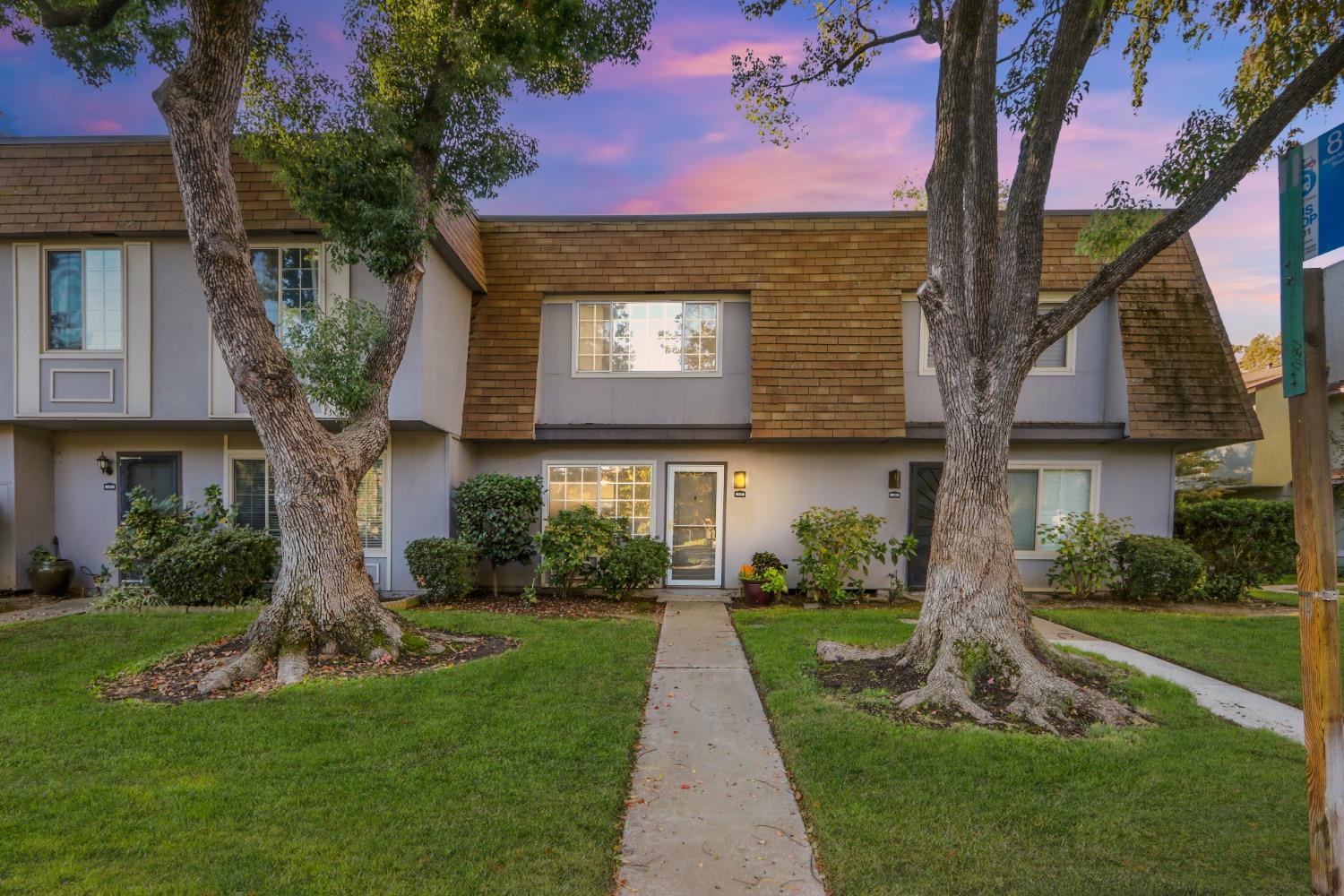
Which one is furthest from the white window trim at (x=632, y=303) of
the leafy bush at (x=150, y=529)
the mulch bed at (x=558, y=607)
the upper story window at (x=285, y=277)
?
the leafy bush at (x=150, y=529)

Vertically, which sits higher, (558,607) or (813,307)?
(813,307)

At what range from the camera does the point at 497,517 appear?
30.8 feet

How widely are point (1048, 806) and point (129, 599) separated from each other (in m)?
10.2

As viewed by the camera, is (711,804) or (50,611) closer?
(711,804)

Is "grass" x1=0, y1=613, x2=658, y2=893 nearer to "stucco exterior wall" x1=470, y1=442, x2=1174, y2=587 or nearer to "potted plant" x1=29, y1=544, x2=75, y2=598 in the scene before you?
"potted plant" x1=29, y1=544, x2=75, y2=598

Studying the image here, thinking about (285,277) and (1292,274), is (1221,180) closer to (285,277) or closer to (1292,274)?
(1292,274)

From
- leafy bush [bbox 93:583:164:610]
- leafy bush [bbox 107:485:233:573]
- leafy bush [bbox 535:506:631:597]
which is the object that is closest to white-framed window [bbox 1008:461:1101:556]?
leafy bush [bbox 535:506:631:597]

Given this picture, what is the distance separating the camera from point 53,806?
3385 millimetres

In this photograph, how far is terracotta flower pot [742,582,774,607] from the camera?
9.60 m

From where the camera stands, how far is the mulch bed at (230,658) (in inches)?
207

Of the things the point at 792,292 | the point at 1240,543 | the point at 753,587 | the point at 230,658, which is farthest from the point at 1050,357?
the point at 230,658

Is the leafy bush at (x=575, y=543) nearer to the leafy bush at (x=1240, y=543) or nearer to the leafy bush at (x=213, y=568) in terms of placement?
the leafy bush at (x=213, y=568)

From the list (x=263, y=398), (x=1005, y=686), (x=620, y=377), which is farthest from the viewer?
(x=620, y=377)

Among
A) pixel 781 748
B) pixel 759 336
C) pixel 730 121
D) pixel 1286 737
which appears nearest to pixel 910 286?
pixel 759 336
